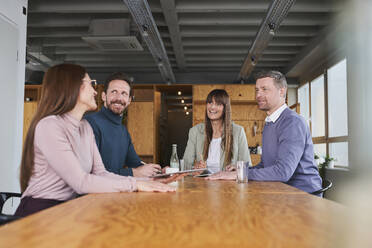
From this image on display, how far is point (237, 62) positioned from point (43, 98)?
7023 millimetres

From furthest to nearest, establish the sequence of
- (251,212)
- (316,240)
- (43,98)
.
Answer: (43,98) → (251,212) → (316,240)

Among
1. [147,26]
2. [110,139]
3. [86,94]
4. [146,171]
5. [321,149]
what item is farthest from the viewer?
[321,149]

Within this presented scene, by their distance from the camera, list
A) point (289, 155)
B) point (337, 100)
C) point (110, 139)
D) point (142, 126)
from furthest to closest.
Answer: point (142, 126) → point (337, 100) → point (110, 139) → point (289, 155)

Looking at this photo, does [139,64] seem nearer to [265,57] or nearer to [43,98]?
[265,57]

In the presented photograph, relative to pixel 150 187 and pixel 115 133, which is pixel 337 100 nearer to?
pixel 115 133

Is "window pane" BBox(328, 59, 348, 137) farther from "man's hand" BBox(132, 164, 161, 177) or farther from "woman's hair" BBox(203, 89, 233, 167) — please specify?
"man's hand" BBox(132, 164, 161, 177)

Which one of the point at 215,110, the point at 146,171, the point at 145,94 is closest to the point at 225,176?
the point at 146,171

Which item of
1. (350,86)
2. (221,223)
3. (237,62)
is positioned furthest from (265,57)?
(221,223)

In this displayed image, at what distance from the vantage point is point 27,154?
1597mm

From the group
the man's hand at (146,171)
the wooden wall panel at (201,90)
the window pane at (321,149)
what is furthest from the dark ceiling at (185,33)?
the man's hand at (146,171)

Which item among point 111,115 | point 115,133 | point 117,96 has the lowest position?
point 115,133

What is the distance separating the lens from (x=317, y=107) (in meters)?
7.62

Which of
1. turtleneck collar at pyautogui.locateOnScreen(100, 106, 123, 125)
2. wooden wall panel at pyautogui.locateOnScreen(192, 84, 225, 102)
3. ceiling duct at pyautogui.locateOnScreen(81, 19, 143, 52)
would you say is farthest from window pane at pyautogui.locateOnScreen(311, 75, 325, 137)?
turtleneck collar at pyautogui.locateOnScreen(100, 106, 123, 125)

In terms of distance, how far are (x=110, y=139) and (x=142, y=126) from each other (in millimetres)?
5517
